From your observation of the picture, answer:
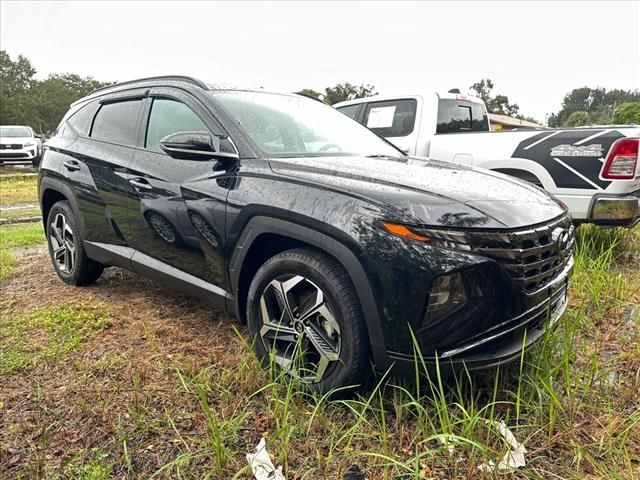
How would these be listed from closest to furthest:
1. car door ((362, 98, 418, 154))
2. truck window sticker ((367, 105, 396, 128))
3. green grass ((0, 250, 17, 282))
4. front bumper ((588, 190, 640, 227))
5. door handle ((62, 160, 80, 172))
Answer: door handle ((62, 160, 80, 172)) → front bumper ((588, 190, 640, 227)) → green grass ((0, 250, 17, 282)) → car door ((362, 98, 418, 154)) → truck window sticker ((367, 105, 396, 128))

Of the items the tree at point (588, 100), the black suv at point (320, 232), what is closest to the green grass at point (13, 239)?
the black suv at point (320, 232)

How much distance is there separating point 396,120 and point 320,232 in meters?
4.21

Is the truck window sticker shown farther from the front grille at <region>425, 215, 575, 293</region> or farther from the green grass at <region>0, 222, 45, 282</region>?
the green grass at <region>0, 222, 45, 282</region>

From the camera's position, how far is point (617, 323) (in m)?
2.92

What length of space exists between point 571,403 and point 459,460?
60cm

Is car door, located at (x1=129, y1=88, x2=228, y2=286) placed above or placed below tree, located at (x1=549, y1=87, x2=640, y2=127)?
below

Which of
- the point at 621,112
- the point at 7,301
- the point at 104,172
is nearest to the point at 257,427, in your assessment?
the point at 104,172

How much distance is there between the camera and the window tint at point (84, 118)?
357 centimetres

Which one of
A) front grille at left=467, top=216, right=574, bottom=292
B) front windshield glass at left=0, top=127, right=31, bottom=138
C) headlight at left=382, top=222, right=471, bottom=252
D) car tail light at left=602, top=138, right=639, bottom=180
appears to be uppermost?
front windshield glass at left=0, top=127, right=31, bottom=138

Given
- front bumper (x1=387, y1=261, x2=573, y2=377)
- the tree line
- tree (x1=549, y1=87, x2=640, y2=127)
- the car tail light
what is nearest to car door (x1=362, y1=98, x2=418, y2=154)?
the car tail light

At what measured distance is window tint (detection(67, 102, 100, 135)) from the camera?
11.7ft

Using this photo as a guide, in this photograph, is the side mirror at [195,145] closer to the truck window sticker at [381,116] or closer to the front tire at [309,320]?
the front tire at [309,320]

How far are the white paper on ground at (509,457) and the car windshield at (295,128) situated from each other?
5.34 feet

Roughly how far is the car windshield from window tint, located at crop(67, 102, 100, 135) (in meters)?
1.49
